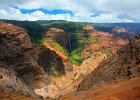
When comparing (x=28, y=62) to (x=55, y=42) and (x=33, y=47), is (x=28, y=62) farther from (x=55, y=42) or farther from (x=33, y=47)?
(x=55, y=42)

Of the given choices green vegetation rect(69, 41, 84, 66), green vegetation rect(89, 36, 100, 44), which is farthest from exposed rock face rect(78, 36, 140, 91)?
green vegetation rect(89, 36, 100, 44)

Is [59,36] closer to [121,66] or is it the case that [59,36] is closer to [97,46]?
[97,46]

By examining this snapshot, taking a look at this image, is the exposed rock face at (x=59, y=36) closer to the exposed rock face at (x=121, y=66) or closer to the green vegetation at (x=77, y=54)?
the green vegetation at (x=77, y=54)

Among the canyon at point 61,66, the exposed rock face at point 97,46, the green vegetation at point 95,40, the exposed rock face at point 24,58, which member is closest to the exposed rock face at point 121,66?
the canyon at point 61,66

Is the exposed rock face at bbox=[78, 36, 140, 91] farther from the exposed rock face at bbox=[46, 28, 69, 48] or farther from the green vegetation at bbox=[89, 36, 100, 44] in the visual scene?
the green vegetation at bbox=[89, 36, 100, 44]

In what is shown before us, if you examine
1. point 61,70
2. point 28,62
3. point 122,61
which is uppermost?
point 122,61

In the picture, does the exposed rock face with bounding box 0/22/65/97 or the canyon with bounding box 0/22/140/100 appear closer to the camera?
the canyon with bounding box 0/22/140/100

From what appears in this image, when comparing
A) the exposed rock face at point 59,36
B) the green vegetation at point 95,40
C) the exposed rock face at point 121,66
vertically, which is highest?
the exposed rock face at point 121,66

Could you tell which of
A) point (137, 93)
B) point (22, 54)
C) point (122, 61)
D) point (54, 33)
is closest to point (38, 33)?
point (54, 33)
